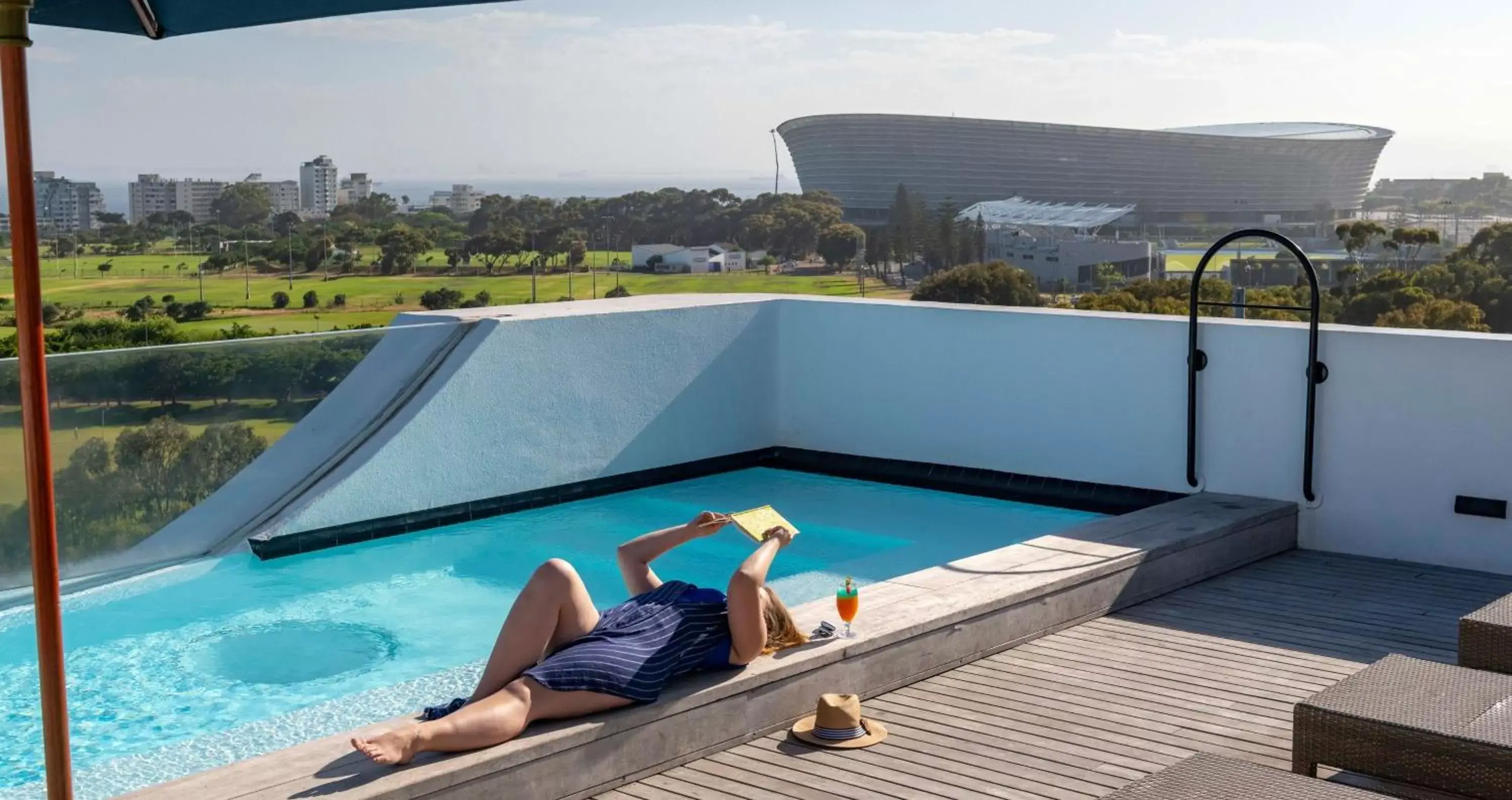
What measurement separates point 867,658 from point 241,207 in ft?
125

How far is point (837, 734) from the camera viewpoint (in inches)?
151

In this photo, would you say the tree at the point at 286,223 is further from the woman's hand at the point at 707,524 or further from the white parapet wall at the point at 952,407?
the woman's hand at the point at 707,524

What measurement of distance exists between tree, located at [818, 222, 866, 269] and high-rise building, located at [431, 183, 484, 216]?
33.1ft

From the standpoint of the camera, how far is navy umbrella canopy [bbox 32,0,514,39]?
228 cm

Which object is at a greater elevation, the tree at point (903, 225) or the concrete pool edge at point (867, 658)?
the tree at point (903, 225)

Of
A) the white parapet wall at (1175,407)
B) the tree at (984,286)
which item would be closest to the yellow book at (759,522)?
the white parapet wall at (1175,407)

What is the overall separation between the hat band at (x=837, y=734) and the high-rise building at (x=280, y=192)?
37724 mm

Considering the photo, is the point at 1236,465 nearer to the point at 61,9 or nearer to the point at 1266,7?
the point at 61,9

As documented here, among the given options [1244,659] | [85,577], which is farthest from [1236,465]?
[85,577]

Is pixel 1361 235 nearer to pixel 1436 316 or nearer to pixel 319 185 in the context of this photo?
pixel 1436 316

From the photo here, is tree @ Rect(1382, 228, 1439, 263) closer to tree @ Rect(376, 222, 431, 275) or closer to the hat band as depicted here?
tree @ Rect(376, 222, 431, 275)

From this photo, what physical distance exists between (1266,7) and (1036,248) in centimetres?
1182

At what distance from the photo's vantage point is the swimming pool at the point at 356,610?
16.1ft

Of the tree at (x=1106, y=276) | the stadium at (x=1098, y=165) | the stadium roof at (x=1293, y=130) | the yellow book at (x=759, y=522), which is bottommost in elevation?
the yellow book at (x=759, y=522)
